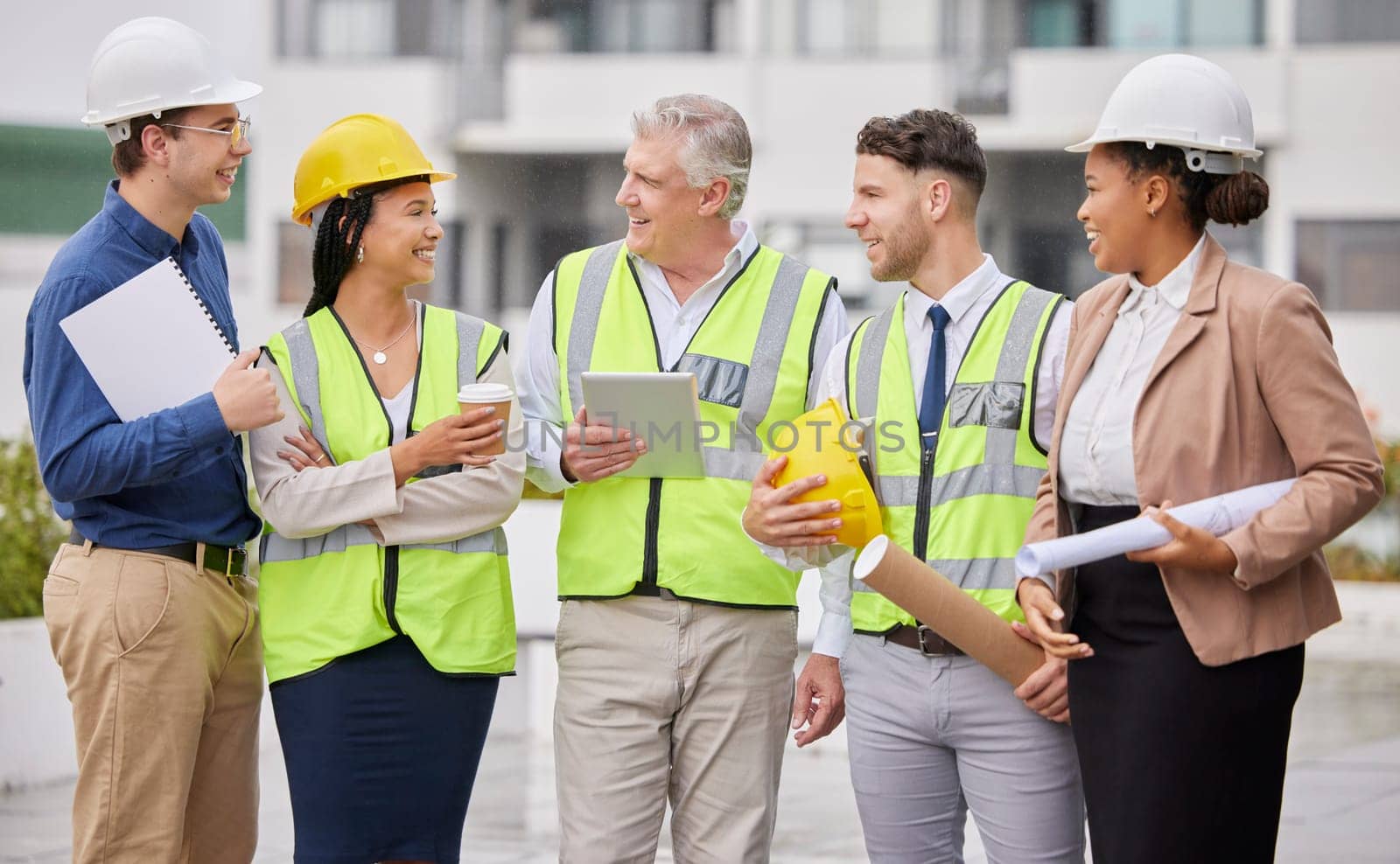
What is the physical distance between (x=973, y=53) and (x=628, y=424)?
10624mm

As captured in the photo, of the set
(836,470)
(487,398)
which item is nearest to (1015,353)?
(836,470)

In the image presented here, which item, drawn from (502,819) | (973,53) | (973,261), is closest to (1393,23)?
(973,53)

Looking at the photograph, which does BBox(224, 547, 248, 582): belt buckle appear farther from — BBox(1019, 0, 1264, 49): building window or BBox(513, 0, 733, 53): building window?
BBox(513, 0, 733, 53): building window

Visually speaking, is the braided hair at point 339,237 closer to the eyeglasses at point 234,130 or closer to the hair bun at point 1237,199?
the eyeglasses at point 234,130

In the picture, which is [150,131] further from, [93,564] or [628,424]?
[628,424]

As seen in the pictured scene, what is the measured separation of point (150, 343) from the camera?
2941 mm

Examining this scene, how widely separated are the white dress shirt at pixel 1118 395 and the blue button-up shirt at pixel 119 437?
4.82ft

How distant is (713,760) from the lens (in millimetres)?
2990

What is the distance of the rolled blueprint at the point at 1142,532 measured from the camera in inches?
89.9

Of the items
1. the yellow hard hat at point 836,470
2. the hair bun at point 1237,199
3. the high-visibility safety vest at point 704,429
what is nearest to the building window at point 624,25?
the high-visibility safety vest at point 704,429

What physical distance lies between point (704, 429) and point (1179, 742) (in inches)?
42.4

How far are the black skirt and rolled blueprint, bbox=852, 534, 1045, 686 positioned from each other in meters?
0.20

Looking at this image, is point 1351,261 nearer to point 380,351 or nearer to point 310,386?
point 380,351

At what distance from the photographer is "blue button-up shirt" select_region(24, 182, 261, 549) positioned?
2.86 m
